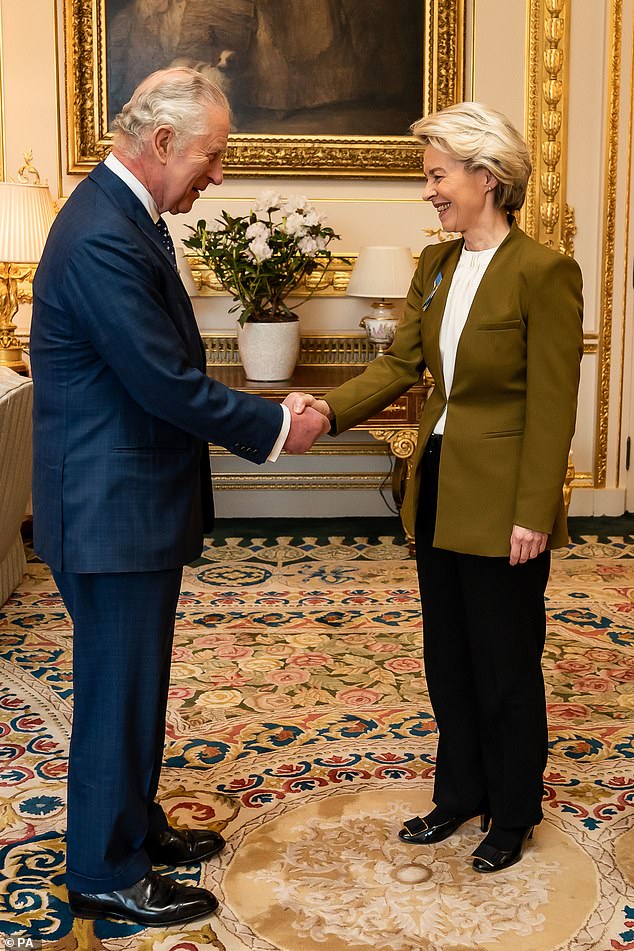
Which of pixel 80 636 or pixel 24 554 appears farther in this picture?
pixel 24 554

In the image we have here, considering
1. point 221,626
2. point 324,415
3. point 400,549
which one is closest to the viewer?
point 324,415

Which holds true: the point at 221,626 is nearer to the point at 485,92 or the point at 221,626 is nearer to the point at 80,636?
the point at 80,636

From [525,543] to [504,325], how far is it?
0.52 metres

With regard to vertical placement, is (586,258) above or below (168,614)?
above

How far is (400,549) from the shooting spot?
5.90 m

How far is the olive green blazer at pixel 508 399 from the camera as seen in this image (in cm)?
253

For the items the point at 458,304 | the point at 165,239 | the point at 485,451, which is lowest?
the point at 485,451

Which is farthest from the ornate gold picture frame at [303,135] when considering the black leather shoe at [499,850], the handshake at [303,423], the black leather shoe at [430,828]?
the black leather shoe at [499,850]

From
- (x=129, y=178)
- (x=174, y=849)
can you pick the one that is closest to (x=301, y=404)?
(x=129, y=178)

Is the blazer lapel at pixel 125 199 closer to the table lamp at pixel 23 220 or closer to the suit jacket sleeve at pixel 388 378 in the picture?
the suit jacket sleeve at pixel 388 378

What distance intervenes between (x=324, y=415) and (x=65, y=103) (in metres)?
3.92

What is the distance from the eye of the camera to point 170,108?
2.33 metres

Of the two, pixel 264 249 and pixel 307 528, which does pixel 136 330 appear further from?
pixel 307 528

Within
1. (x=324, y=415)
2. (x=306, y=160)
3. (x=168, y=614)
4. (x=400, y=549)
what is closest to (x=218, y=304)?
(x=306, y=160)
